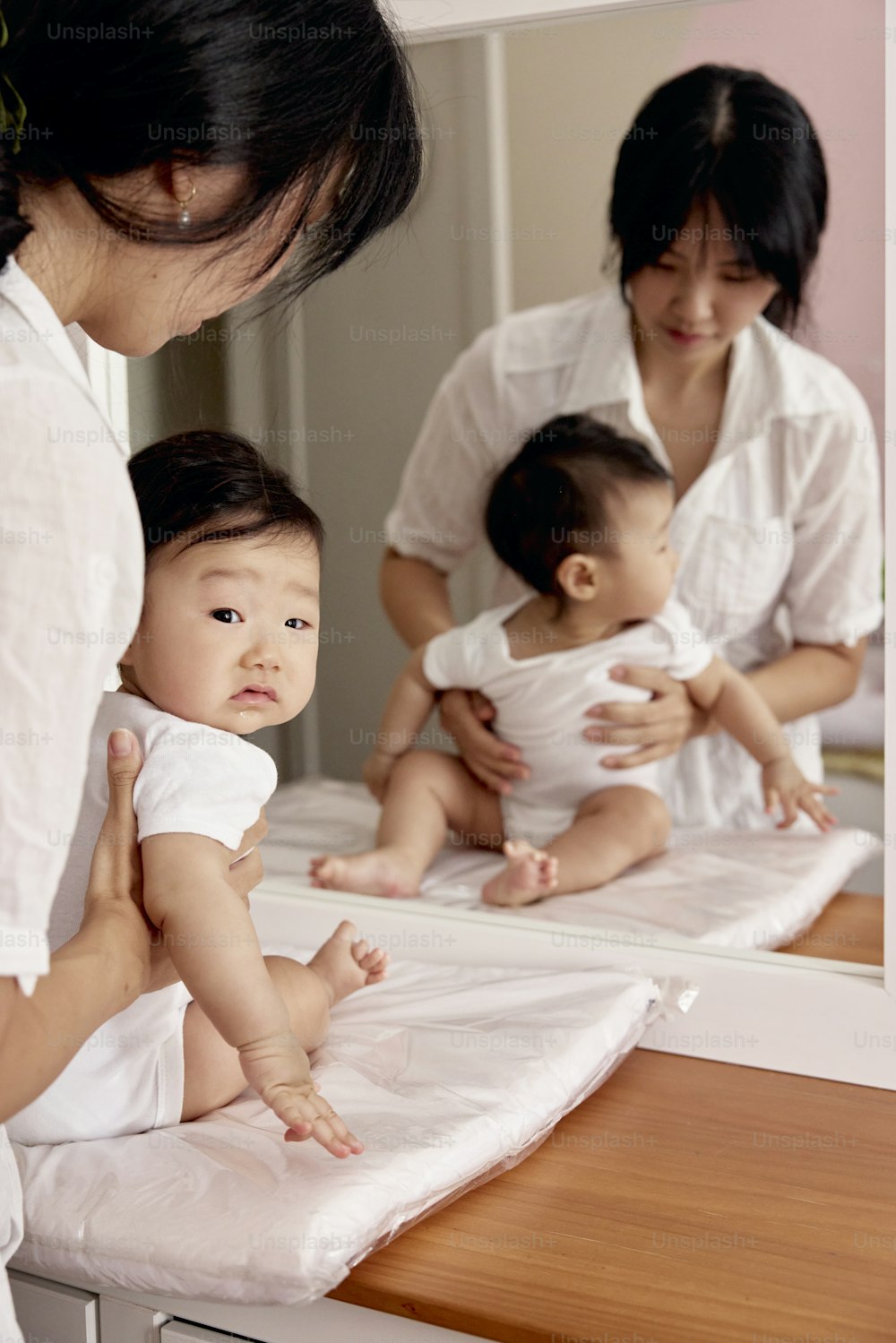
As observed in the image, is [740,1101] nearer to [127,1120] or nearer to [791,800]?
[127,1120]

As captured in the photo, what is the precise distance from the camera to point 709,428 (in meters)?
1.89

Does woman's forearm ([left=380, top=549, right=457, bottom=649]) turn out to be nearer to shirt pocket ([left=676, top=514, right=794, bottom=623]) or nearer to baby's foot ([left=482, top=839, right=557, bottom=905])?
shirt pocket ([left=676, top=514, right=794, bottom=623])

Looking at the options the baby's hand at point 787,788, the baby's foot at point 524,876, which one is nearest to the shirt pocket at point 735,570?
the baby's hand at point 787,788

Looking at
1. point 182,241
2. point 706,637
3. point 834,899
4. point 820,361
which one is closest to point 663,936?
point 834,899

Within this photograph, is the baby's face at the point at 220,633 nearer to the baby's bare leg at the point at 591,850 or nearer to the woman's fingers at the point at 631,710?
the baby's bare leg at the point at 591,850

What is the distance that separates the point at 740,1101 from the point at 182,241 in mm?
794

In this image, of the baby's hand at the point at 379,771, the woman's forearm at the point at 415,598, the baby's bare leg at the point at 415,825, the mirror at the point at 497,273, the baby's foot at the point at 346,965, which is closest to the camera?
the baby's foot at the point at 346,965

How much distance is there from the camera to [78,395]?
24.9 inches

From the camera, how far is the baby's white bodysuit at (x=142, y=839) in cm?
87

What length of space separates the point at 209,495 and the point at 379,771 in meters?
0.91

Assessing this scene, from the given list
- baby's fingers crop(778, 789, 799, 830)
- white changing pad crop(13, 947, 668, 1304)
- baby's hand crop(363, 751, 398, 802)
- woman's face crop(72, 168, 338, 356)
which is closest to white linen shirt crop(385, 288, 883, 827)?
baby's fingers crop(778, 789, 799, 830)

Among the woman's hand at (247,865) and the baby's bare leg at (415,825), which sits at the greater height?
the woman's hand at (247,865)

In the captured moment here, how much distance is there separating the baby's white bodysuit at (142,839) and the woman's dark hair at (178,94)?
33 cm

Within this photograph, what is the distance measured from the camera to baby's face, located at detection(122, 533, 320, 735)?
91cm
